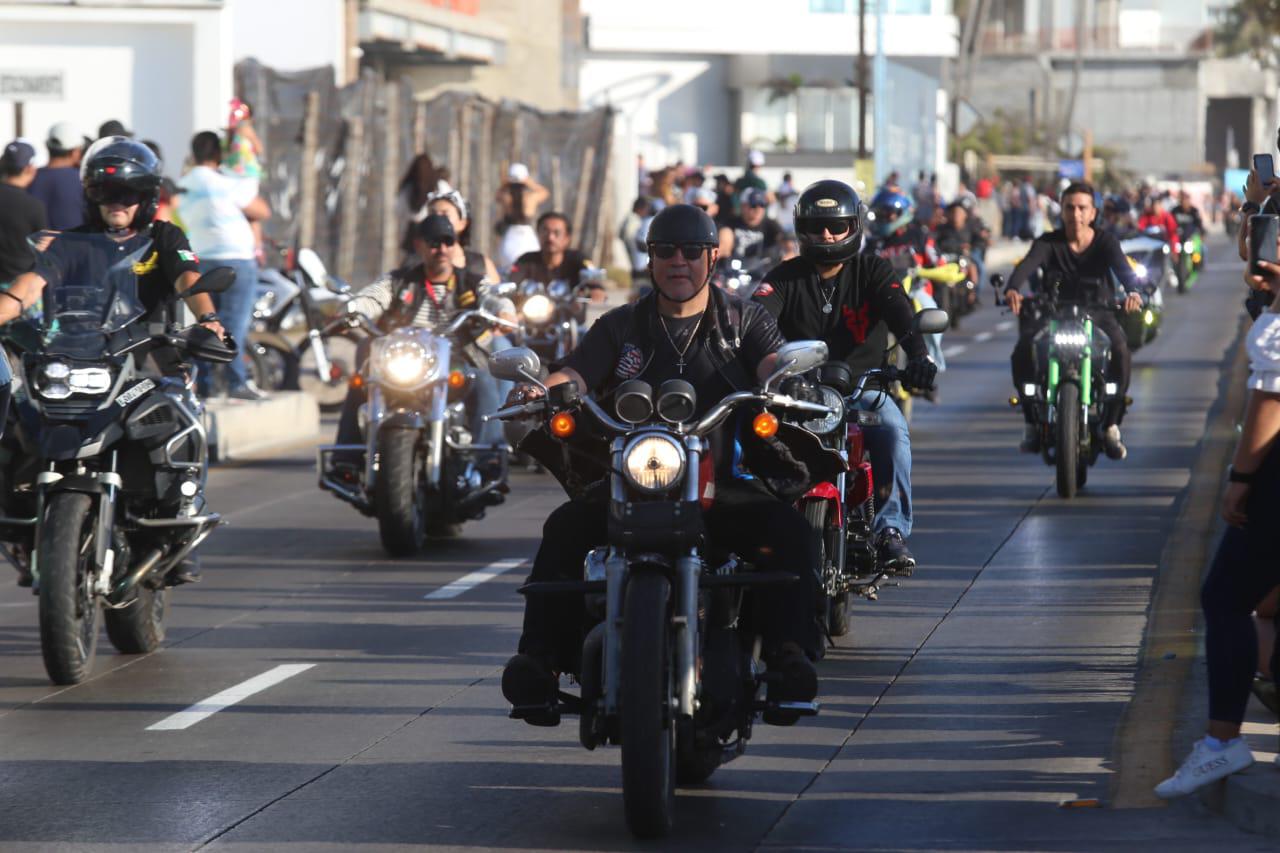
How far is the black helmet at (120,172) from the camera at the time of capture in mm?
9562

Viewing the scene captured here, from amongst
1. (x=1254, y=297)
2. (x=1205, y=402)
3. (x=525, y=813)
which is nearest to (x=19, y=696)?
(x=525, y=813)

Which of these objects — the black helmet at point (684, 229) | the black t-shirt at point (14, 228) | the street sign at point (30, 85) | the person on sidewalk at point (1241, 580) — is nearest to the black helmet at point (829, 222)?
the black helmet at point (684, 229)

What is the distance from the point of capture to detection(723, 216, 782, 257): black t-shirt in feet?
77.8

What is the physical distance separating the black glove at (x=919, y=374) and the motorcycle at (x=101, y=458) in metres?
2.58

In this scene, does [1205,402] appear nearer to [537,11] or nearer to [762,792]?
[762,792]

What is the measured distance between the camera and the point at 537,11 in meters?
60.2

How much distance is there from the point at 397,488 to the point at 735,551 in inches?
204

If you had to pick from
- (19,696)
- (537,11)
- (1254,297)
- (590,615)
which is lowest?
(19,696)

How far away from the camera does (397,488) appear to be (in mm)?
12109

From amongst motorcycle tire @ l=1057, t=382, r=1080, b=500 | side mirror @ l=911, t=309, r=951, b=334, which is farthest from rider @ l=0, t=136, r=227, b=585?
motorcycle tire @ l=1057, t=382, r=1080, b=500

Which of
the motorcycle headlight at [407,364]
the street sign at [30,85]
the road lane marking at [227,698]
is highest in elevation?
the street sign at [30,85]

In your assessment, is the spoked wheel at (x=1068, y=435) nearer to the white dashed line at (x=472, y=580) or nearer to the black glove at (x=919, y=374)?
the white dashed line at (x=472, y=580)

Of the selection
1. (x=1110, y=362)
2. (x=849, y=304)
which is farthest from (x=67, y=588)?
(x=1110, y=362)

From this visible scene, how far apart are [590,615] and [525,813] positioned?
594 mm
